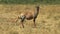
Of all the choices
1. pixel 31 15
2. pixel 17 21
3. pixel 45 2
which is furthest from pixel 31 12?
pixel 45 2

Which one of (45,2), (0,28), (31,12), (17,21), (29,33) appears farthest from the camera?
(45,2)

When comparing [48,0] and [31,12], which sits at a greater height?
[31,12]

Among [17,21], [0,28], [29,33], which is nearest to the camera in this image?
[29,33]

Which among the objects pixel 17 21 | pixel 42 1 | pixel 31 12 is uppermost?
pixel 31 12

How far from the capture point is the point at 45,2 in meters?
31.2

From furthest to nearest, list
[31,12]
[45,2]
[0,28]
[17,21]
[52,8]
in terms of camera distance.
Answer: [45,2] → [52,8] → [17,21] → [31,12] → [0,28]

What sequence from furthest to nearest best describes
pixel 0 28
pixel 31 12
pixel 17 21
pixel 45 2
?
pixel 45 2, pixel 17 21, pixel 31 12, pixel 0 28

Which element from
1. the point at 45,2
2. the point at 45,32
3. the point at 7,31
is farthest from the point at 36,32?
the point at 45,2

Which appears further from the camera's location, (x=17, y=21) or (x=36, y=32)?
(x=17, y=21)

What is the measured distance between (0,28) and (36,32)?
210cm

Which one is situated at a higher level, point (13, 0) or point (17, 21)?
point (17, 21)

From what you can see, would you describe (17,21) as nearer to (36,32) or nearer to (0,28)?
(0,28)

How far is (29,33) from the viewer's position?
11.4 meters

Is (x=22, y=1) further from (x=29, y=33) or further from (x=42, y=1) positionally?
(x=29, y=33)
